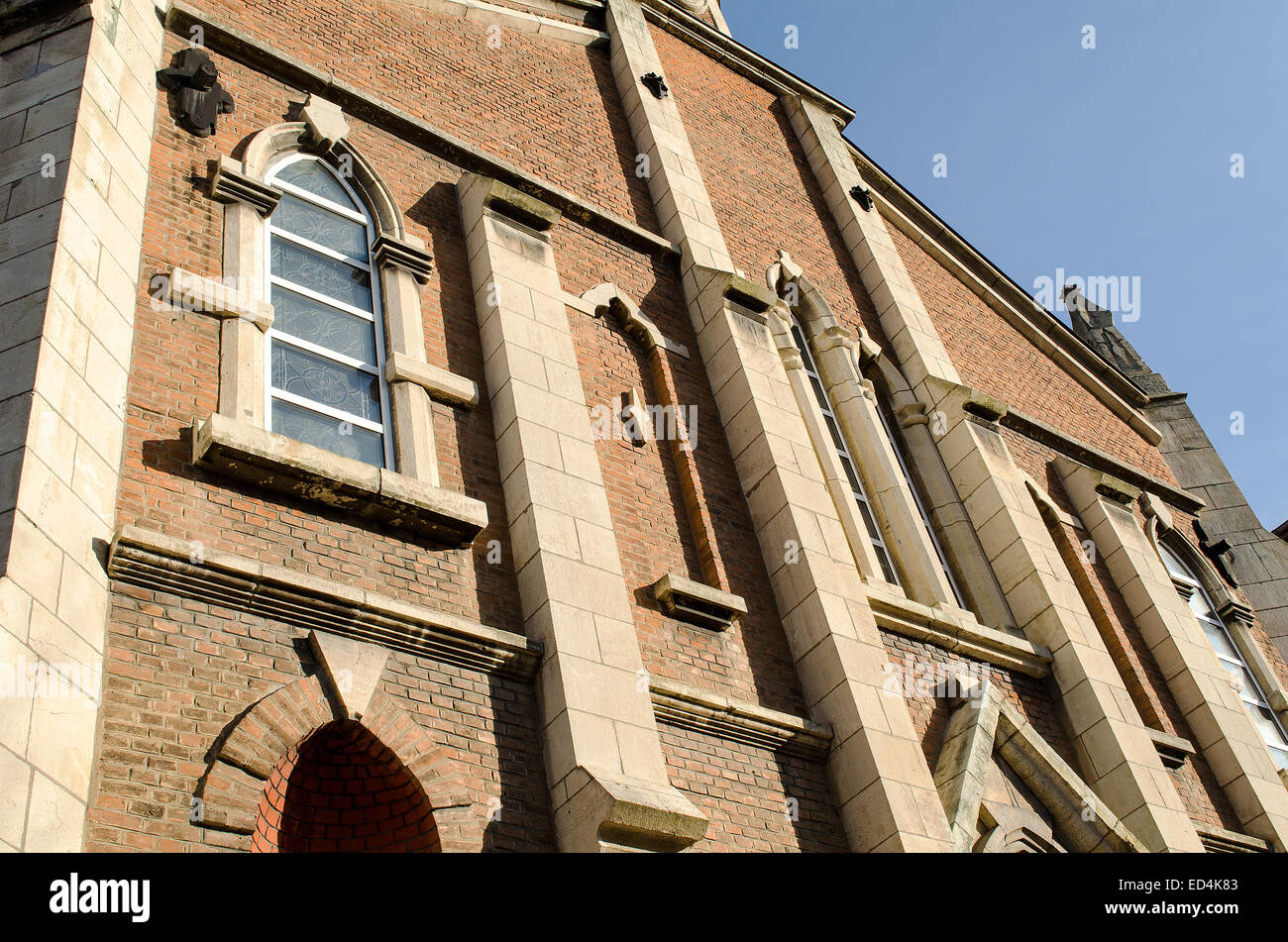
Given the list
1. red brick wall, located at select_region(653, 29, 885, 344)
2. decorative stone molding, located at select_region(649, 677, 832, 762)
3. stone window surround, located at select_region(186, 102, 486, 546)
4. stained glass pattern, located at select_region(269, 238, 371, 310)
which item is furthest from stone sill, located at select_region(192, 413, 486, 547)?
red brick wall, located at select_region(653, 29, 885, 344)

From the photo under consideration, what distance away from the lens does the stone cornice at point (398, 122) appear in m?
10.1

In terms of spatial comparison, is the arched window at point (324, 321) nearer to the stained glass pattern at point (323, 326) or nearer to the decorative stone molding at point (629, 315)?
the stained glass pattern at point (323, 326)

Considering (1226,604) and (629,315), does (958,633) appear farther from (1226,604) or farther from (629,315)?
(1226,604)

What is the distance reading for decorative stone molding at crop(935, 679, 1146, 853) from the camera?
9734 millimetres

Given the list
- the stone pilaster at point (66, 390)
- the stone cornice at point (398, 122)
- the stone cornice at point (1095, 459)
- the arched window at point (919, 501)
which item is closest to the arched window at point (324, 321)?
the stone cornice at point (398, 122)

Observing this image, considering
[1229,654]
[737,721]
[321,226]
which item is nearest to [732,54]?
[321,226]

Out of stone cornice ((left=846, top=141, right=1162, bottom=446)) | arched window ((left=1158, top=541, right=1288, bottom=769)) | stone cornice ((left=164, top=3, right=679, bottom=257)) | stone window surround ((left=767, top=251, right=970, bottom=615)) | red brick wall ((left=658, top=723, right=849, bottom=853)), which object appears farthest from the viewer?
stone cornice ((left=846, top=141, right=1162, bottom=446))

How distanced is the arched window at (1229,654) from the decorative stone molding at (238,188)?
10.8 metres

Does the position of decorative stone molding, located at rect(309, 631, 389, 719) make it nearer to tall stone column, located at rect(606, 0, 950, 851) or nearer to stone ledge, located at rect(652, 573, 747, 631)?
stone ledge, located at rect(652, 573, 747, 631)

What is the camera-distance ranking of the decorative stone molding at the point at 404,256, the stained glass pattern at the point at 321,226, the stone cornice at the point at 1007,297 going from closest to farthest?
the stained glass pattern at the point at 321,226, the decorative stone molding at the point at 404,256, the stone cornice at the point at 1007,297

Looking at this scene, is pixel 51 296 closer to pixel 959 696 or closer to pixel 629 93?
pixel 959 696

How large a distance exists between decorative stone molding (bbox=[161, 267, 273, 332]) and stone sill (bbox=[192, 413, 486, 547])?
106 cm

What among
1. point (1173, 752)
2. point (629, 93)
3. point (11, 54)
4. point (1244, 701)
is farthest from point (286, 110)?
point (1244, 701)
